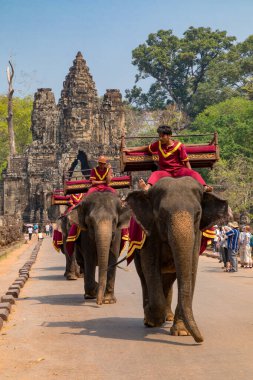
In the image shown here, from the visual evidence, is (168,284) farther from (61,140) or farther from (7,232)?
(61,140)

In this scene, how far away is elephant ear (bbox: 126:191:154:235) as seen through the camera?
390 inches

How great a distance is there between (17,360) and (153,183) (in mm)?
2744

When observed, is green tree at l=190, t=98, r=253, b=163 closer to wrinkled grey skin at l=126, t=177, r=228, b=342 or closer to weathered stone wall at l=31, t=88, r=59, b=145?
weathered stone wall at l=31, t=88, r=59, b=145

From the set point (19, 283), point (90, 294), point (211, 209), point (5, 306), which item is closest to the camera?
point (211, 209)

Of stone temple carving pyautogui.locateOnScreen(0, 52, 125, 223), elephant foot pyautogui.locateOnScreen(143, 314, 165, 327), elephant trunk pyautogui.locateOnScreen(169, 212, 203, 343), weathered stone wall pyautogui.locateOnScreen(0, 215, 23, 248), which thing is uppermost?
stone temple carving pyautogui.locateOnScreen(0, 52, 125, 223)

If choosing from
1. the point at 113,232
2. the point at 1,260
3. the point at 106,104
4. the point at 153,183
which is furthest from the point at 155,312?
the point at 106,104

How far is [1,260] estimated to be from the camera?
3312cm

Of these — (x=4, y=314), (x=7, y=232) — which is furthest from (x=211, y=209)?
(x=7, y=232)

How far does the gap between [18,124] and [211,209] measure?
103466mm

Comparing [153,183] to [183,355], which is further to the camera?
[153,183]

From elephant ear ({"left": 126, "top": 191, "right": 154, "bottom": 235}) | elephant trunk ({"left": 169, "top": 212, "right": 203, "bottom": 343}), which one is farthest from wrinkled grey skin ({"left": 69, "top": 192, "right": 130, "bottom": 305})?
elephant trunk ({"left": 169, "top": 212, "right": 203, "bottom": 343})

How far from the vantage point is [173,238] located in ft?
29.6

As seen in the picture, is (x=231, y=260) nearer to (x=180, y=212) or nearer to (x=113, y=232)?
(x=113, y=232)

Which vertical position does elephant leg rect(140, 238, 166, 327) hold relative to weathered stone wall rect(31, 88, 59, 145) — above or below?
below
